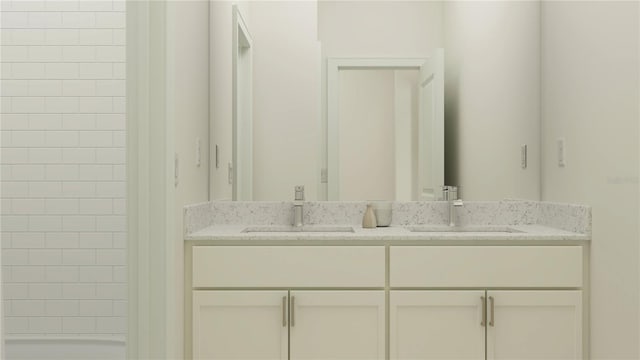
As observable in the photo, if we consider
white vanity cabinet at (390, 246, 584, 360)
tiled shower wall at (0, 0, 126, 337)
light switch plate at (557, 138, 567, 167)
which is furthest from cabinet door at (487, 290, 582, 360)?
tiled shower wall at (0, 0, 126, 337)

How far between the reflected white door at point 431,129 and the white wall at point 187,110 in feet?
2.99

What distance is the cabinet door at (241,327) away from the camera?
1861mm

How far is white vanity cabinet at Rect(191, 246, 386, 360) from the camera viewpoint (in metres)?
1.86

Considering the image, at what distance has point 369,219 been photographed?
2.21 metres

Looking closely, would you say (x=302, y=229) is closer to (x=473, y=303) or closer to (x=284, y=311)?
(x=284, y=311)

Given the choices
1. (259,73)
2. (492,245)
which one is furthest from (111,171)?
(492,245)

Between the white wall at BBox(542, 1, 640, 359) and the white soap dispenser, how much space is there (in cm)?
74

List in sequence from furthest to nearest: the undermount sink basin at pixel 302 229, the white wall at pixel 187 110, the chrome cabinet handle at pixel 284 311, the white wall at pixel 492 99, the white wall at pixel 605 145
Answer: the white wall at pixel 492 99 < the undermount sink basin at pixel 302 229 < the chrome cabinet handle at pixel 284 311 < the white wall at pixel 187 110 < the white wall at pixel 605 145

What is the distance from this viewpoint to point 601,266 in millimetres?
1819

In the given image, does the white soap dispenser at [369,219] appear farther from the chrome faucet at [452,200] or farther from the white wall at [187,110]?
the white wall at [187,110]

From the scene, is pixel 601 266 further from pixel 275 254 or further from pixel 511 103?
pixel 275 254

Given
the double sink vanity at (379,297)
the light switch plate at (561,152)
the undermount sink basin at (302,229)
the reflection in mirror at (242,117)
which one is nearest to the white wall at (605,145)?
the light switch plate at (561,152)

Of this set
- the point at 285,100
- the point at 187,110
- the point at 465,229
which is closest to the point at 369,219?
the point at 465,229

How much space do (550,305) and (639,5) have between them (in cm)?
101
